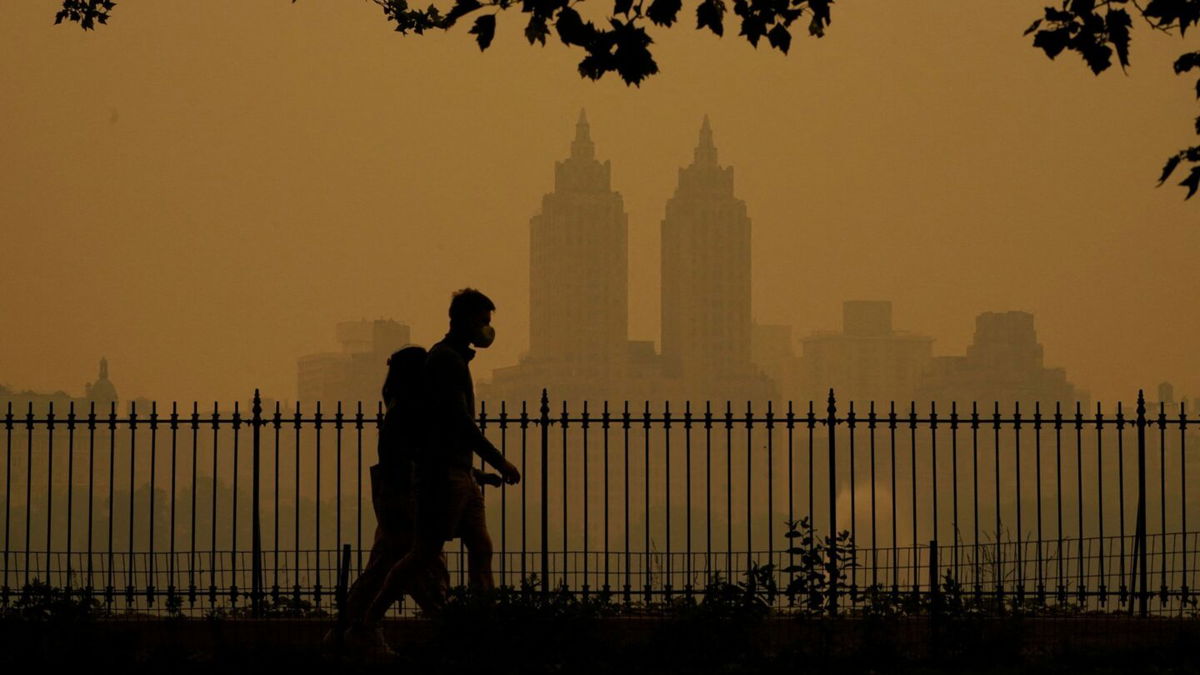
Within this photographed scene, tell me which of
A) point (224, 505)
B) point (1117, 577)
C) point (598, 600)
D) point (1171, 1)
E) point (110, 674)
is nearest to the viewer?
point (1171, 1)

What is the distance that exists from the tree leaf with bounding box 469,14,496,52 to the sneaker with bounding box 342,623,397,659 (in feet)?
10.6

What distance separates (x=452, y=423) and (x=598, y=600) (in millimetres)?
1540

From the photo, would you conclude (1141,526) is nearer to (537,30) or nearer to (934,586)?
(934,586)

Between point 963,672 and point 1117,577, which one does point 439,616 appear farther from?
point 1117,577

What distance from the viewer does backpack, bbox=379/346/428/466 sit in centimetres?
1130

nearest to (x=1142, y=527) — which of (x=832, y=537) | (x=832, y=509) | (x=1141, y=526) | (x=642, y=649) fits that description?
(x=1141, y=526)

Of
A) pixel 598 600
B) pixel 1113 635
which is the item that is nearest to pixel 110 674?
pixel 598 600

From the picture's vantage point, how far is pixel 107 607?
1414 centimetres

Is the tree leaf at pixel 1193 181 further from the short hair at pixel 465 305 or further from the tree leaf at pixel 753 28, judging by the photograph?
the short hair at pixel 465 305

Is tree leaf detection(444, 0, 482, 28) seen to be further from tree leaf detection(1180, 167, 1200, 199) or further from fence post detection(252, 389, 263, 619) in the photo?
fence post detection(252, 389, 263, 619)

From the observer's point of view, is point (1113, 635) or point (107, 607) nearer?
point (1113, 635)

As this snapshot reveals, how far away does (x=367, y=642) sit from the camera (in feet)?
37.1

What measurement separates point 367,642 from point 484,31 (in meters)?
3.37

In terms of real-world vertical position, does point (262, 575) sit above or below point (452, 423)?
below
